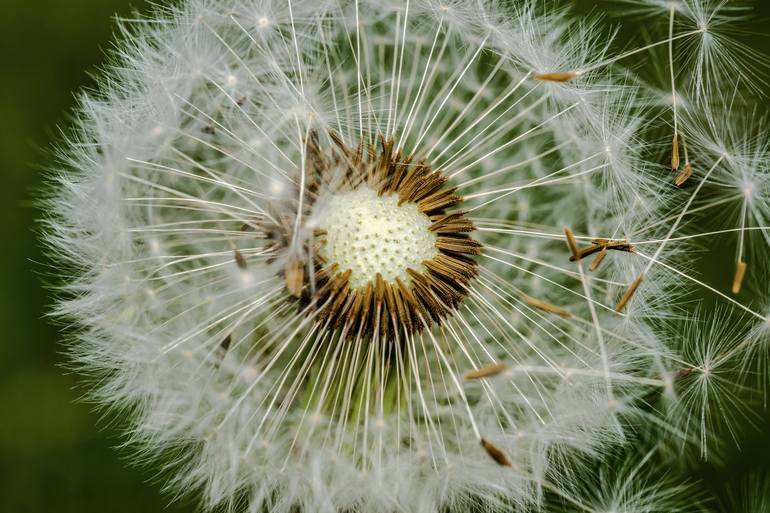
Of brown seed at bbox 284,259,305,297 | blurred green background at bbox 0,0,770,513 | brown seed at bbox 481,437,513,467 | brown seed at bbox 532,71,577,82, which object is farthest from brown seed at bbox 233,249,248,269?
blurred green background at bbox 0,0,770,513

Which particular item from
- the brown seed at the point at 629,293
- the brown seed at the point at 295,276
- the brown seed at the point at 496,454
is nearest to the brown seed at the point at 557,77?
the brown seed at the point at 629,293

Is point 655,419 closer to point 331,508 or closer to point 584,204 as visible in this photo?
point 584,204

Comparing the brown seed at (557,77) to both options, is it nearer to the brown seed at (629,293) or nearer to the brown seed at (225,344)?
the brown seed at (629,293)

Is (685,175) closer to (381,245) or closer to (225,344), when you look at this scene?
(381,245)

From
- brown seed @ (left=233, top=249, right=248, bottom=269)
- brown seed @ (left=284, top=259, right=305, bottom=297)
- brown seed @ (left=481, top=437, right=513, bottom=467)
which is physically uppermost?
brown seed @ (left=233, top=249, right=248, bottom=269)

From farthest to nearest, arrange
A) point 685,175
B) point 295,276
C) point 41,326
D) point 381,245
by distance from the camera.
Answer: point 41,326, point 685,175, point 381,245, point 295,276

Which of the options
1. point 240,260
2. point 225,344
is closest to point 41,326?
point 225,344

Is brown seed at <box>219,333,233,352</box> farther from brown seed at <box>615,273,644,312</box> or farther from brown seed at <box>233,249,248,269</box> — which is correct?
brown seed at <box>615,273,644,312</box>
